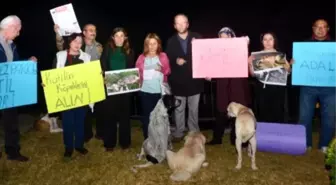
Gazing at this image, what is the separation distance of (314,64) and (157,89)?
2.36 m

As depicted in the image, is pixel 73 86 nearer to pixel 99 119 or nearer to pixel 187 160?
pixel 99 119

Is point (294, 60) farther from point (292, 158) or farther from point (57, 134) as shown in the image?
point (57, 134)

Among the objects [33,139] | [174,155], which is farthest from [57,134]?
[174,155]

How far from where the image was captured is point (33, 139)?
6.89m

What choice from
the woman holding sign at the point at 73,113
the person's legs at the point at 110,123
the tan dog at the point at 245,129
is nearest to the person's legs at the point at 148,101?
the person's legs at the point at 110,123

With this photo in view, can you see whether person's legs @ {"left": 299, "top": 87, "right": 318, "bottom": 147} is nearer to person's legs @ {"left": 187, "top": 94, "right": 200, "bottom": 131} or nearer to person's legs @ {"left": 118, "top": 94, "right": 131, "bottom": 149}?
person's legs @ {"left": 187, "top": 94, "right": 200, "bottom": 131}

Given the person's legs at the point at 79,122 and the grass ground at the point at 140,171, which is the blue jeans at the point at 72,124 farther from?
the grass ground at the point at 140,171

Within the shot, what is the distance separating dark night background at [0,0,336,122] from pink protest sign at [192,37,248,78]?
24.9 ft

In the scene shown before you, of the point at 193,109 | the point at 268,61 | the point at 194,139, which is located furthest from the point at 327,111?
the point at 194,139

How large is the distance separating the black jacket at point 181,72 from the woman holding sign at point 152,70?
0.26 m

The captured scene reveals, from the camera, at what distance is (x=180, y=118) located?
6.35 m

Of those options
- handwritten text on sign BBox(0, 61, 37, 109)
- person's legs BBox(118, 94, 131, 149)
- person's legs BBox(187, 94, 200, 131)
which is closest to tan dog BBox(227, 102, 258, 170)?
person's legs BBox(187, 94, 200, 131)

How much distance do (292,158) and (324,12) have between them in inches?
324

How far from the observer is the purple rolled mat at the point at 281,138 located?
565 centimetres
